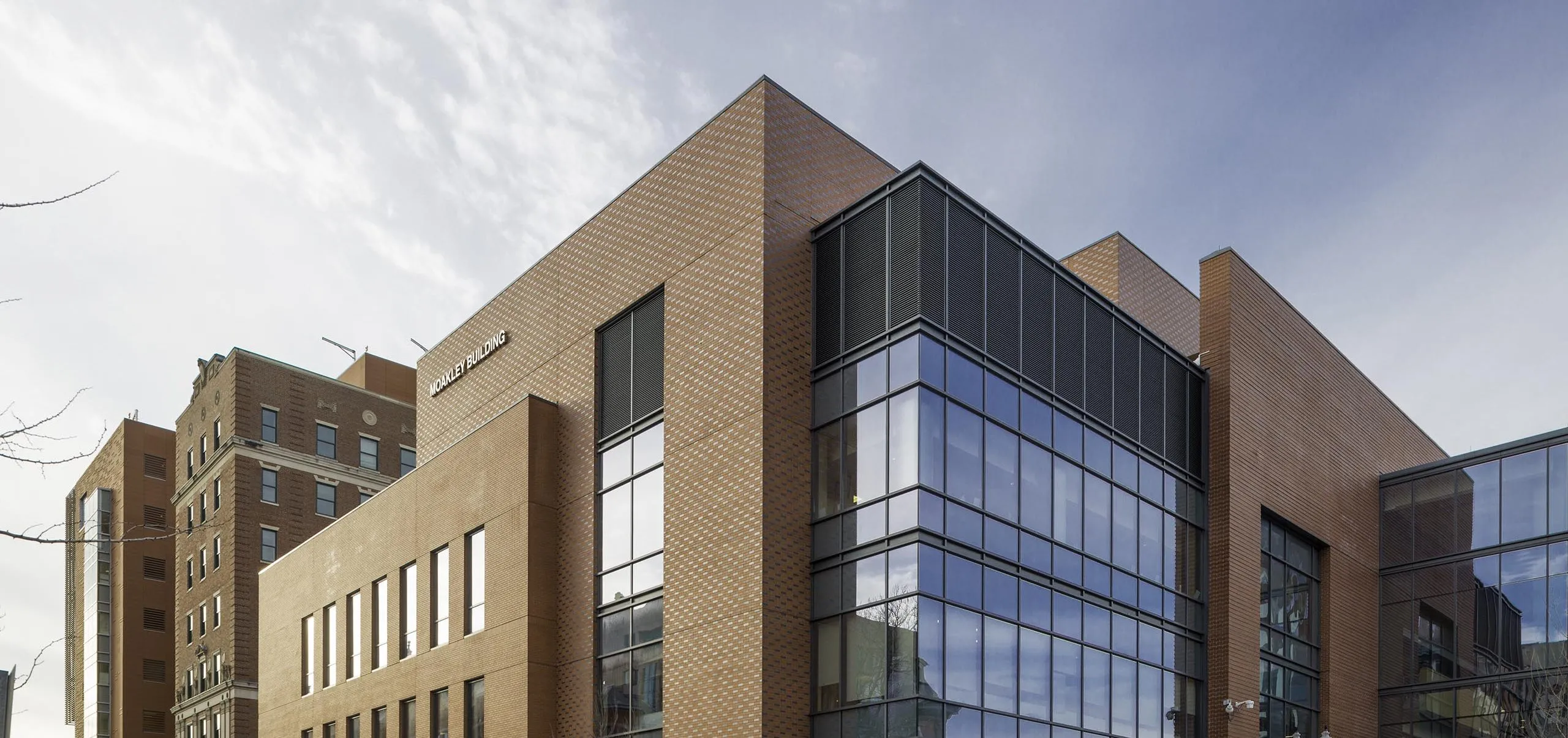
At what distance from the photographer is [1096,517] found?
28359 millimetres

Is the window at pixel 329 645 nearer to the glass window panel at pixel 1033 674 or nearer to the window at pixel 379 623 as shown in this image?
the window at pixel 379 623

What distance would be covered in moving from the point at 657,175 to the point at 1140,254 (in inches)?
607

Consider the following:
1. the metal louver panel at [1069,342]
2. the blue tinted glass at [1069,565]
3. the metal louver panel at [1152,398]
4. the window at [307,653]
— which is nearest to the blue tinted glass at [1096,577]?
the blue tinted glass at [1069,565]

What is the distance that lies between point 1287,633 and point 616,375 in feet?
60.8

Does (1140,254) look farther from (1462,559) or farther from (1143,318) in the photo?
(1462,559)

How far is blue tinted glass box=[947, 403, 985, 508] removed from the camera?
24.3 metres

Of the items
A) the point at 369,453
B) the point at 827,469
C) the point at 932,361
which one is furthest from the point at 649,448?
the point at 369,453

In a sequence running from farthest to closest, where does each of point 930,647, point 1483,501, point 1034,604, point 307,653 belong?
point 307,653 → point 1483,501 → point 1034,604 → point 930,647

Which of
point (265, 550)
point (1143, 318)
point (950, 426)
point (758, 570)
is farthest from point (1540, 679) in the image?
point (265, 550)

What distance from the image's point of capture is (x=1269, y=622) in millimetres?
33125

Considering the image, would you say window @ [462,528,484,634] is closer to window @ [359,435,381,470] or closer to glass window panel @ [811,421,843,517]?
glass window panel @ [811,421,843,517]

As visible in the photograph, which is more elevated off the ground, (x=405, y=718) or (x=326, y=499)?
(x=326, y=499)

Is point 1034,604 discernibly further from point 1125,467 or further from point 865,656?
point 1125,467

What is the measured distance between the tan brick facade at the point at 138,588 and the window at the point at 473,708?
48.0 metres
